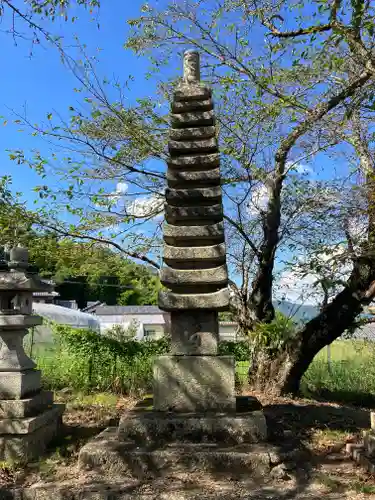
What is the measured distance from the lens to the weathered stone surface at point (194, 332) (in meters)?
5.70

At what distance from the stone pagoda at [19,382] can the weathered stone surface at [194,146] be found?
2.41m

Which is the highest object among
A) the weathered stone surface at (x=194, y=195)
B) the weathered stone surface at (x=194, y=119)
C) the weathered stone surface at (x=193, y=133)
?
the weathered stone surface at (x=194, y=119)

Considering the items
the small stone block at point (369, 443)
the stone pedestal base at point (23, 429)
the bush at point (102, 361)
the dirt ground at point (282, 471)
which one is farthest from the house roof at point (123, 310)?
the small stone block at point (369, 443)

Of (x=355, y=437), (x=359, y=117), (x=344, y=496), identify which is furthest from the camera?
(x=359, y=117)

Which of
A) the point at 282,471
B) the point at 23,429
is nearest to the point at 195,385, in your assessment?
the point at 282,471

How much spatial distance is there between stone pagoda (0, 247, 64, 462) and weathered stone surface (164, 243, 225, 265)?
6.17 ft

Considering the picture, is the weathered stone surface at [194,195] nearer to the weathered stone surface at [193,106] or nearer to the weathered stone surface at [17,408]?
the weathered stone surface at [193,106]

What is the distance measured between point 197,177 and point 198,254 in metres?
1.05

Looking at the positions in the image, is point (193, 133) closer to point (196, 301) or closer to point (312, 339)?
point (196, 301)

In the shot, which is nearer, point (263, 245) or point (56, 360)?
point (263, 245)

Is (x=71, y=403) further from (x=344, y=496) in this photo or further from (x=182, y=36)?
(x=182, y=36)

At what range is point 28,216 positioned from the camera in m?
10.7

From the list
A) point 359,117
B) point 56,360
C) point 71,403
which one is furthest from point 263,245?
point 56,360

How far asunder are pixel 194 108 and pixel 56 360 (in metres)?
7.96
